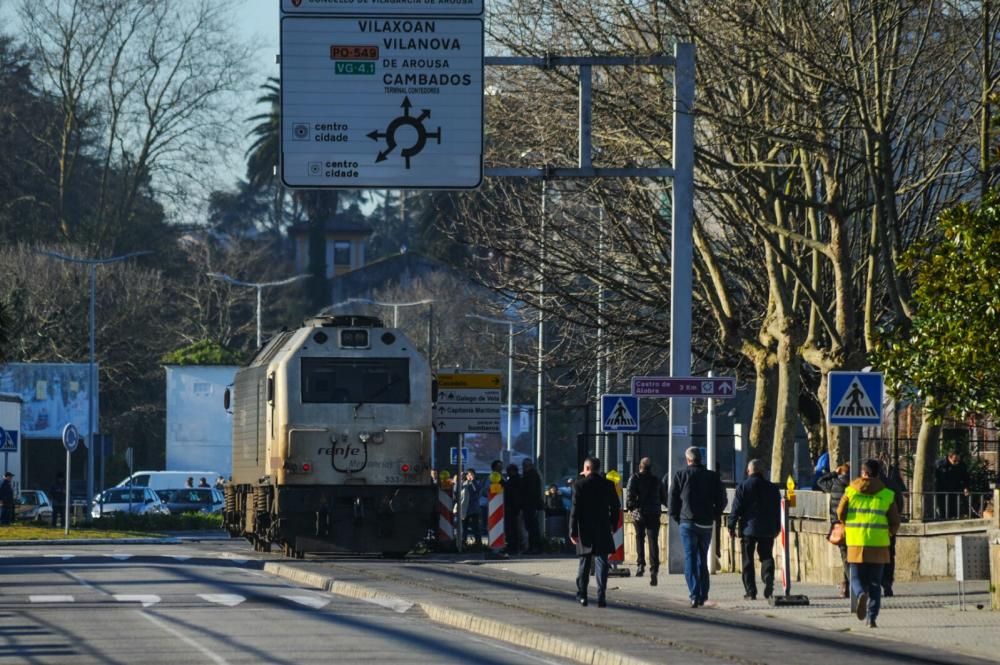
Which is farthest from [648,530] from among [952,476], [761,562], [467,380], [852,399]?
[467,380]

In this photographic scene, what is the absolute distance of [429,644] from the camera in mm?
17359

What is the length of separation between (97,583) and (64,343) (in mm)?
54327

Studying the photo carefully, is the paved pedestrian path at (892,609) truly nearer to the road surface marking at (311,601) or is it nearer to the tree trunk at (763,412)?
the road surface marking at (311,601)

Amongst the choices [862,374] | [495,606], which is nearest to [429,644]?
[495,606]

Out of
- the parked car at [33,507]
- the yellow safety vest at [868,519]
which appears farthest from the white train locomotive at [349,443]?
the parked car at [33,507]

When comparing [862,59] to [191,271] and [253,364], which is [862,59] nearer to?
[253,364]

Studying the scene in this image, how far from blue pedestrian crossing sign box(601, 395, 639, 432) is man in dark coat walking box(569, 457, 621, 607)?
10.5m

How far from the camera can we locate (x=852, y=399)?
71.3 ft

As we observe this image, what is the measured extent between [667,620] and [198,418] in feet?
178

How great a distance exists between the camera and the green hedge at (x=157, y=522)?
159 feet

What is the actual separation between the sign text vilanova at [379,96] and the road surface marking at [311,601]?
4.90 metres

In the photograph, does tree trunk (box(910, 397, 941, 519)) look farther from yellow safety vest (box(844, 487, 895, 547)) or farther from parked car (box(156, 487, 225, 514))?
parked car (box(156, 487, 225, 514))

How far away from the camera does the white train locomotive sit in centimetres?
3120

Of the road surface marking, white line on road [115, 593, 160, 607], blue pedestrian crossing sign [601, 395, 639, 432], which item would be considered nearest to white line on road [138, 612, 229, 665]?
white line on road [115, 593, 160, 607]
